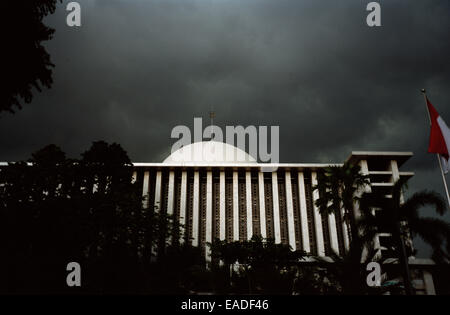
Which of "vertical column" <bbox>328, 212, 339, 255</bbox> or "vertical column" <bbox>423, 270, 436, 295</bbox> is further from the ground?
"vertical column" <bbox>328, 212, 339, 255</bbox>

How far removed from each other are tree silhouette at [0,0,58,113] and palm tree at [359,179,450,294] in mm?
15284

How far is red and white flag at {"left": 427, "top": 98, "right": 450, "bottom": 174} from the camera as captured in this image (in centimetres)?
1870

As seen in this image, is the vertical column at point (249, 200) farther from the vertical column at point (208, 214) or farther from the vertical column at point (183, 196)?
the vertical column at point (183, 196)

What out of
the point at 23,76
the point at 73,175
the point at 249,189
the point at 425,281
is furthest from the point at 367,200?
the point at 249,189

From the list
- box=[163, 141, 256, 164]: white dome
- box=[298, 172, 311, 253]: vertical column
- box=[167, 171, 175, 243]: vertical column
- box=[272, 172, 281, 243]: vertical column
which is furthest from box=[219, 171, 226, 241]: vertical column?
box=[298, 172, 311, 253]: vertical column

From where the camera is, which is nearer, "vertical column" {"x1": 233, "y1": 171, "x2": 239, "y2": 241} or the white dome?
"vertical column" {"x1": 233, "y1": 171, "x2": 239, "y2": 241}

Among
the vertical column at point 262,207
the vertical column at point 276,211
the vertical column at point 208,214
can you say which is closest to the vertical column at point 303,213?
the vertical column at point 276,211

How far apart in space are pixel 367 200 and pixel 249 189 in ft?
108

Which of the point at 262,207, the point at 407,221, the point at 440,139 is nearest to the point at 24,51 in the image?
the point at 407,221

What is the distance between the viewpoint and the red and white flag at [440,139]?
18.7 meters

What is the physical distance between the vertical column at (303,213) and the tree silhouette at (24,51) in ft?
130

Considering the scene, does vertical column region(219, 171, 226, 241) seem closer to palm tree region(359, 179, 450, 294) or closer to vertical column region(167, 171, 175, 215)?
vertical column region(167, 171, 175, 215)

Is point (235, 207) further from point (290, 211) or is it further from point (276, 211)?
point (290, 211)
